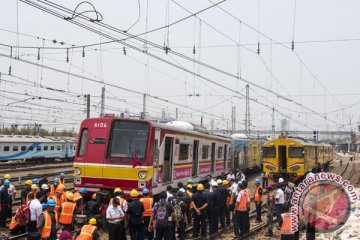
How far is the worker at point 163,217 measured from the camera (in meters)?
9.87

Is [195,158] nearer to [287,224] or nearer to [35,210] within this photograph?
[287,224]

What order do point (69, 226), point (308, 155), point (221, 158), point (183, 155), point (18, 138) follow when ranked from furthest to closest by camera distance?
point (18, 138)
point (308, 155)
point (221, 158)
point (183, 155)
point (69, 226)

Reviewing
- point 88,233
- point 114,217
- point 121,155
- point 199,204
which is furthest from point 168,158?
point 88,233

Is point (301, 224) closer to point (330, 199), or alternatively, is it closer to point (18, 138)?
point (330, 199)

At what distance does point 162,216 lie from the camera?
9.88 metres

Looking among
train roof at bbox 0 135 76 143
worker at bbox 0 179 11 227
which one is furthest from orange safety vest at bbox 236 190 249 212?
train roof at bbox 0 135 76 143

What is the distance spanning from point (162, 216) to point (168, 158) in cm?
497

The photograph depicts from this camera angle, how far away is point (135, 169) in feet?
42.1

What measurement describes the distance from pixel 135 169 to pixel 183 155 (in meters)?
3.71

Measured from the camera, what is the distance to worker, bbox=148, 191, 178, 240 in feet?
32.4

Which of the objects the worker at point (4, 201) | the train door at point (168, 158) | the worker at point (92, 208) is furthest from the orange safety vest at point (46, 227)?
the train door at point (168, 158)

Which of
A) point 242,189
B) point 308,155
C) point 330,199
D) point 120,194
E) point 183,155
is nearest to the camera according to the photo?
point 330,199

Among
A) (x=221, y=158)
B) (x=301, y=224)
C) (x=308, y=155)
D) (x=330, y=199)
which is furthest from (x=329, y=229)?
(x=308, y=155)

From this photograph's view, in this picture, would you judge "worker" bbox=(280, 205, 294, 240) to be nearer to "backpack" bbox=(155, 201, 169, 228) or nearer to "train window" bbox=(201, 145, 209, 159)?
"backpack" bbox=(155, 201, 169, 228)
